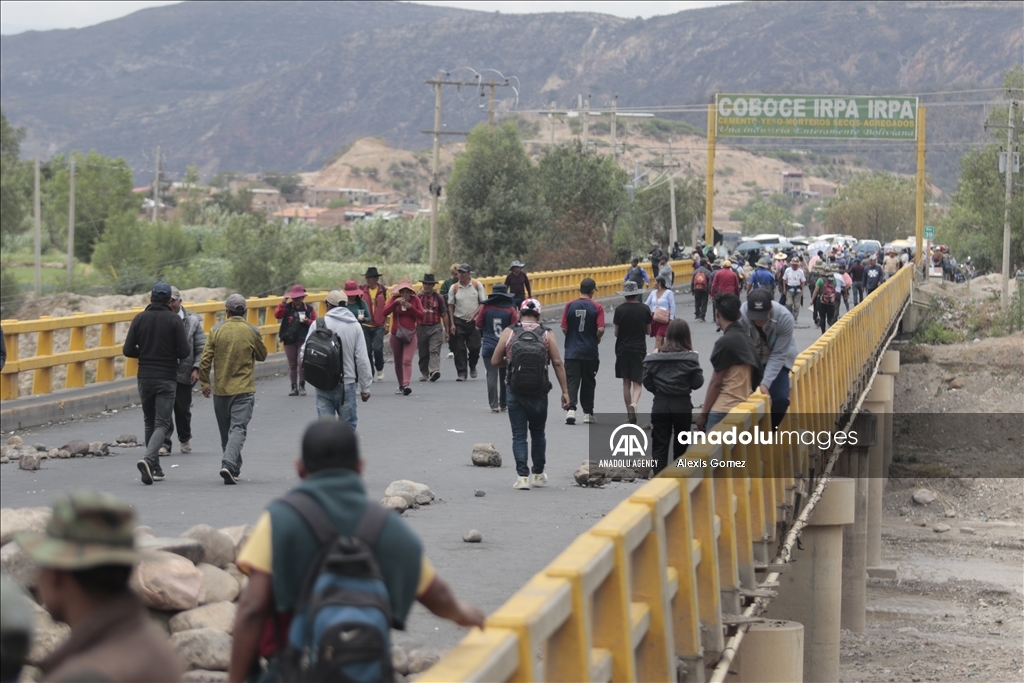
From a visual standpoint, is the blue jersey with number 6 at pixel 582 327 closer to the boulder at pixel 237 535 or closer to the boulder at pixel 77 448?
the boulder at pixel 77 448

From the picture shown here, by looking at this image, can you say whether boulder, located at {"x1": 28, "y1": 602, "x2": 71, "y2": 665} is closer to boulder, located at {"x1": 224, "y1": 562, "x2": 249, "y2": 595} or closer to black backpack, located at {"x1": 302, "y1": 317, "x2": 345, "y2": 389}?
boulder, located at {"x1": 224, "y1": 562, "x2": 249, "y2": 595}

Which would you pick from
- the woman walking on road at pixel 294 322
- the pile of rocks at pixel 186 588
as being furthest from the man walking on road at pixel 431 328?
the pile of rocks at pixel 186 588

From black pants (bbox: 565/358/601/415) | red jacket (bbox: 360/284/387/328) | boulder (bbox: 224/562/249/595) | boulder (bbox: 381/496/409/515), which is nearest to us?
boulder (bbox: 224/562/249/595)

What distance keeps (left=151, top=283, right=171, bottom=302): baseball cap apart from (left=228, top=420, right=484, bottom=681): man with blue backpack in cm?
860

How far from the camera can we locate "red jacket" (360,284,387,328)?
1955cm

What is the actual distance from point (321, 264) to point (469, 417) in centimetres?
6678

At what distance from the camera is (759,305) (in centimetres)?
1144

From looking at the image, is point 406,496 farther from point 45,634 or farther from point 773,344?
point 45,634

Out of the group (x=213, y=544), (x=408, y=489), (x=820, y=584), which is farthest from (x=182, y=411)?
(x=820, y=584)

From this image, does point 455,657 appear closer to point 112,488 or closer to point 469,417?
point 112,488

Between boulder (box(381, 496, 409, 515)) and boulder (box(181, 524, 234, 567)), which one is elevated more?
boulder (box(181, 524, 234, 567))

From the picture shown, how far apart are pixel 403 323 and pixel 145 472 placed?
283 inches

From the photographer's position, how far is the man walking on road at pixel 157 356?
1240cm

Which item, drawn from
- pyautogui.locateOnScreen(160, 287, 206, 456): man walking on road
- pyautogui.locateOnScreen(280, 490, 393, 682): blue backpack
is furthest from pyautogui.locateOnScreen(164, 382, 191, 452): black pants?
pyautogui.locateOnScreen(280, 490, 393, 682): blue backpack
